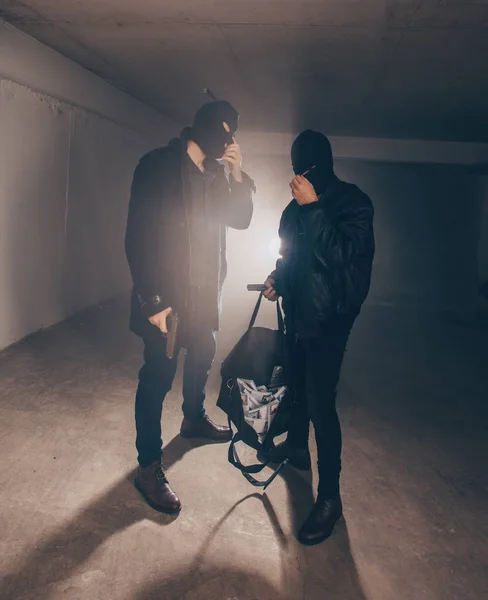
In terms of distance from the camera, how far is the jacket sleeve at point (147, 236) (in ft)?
6.39

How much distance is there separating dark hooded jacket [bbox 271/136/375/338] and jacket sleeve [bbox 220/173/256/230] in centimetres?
34

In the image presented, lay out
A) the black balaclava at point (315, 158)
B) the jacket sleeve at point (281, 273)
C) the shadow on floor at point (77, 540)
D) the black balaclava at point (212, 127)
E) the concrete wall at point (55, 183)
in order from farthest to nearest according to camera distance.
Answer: the concrete wall at point (55, 183) → the jacket sleeve at point (281, 273) → the black balaclava at point (212, 127) → the black balaclava at point (315, 158) → the shadow on floor at point (77, 540)

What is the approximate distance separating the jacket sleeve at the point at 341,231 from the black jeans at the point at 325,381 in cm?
26

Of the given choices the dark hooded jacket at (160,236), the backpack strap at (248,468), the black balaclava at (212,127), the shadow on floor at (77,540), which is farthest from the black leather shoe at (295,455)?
the black balaclava at (212,127)

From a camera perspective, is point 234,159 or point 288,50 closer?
point 234,159

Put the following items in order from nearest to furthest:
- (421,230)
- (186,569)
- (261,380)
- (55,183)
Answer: (186,569), (261,380), (55,183), (421,230)

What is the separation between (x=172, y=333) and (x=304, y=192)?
79cm

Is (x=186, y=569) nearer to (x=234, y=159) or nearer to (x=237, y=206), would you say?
(x=237, y=206)

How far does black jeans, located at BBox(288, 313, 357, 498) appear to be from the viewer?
1925 millimetres

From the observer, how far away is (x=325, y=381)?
76.7 inches

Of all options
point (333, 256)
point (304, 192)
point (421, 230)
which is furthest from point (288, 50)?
point (421, 230)

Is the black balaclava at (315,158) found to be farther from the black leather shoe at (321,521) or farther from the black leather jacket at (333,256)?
the black leather shoe at (321,521)

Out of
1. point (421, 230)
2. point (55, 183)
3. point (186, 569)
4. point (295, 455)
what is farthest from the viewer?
point (421, 230)

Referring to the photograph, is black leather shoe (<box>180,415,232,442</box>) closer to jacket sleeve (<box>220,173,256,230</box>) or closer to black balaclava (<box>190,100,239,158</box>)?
jacket sleeve (<box>220,173,256,230</box>)
